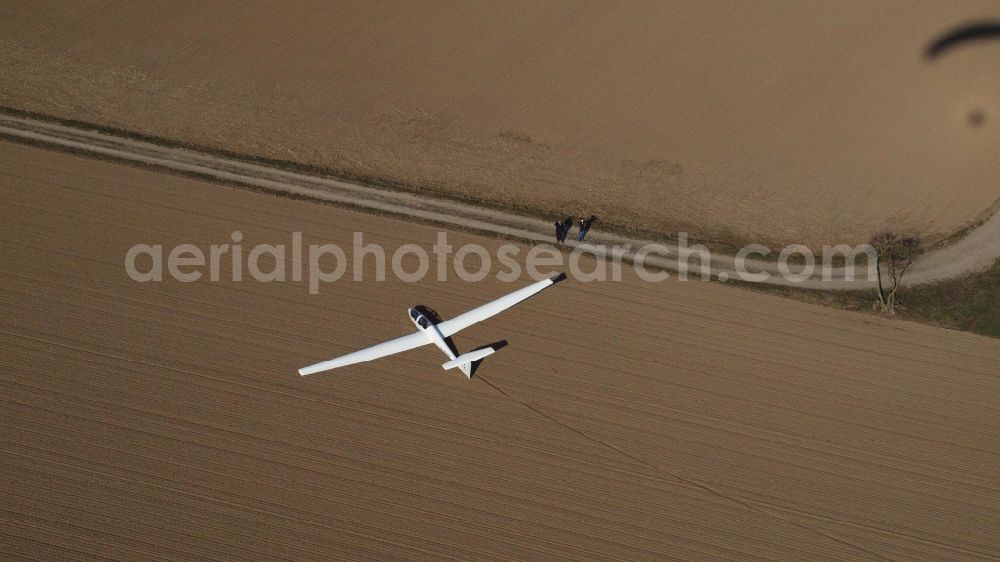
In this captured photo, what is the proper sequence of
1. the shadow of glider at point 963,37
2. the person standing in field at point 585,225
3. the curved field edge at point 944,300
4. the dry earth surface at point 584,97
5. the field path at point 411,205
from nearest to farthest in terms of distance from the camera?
the curved field edge at point 944,300 → the field path at point 411,205 → the person standing in field at point 585,225 → the dry earth surface at point 584,97 → the shadow of glider at point 963,37

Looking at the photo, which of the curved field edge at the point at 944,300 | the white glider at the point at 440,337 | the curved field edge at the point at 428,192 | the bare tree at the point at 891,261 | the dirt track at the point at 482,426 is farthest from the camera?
the curved field edge at the point at 428,192

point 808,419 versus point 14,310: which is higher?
point 14,310

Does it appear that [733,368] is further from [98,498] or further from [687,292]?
[98,498]

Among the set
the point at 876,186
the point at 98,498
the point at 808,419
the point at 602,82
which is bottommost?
the point at 98,498

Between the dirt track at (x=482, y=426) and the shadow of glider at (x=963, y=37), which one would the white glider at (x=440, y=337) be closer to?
the dirt track at (x=482, y=426)

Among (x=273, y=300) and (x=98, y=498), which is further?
(x=273, y=300)

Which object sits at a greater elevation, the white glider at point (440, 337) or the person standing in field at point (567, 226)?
the person standing in field at point (567, 226)

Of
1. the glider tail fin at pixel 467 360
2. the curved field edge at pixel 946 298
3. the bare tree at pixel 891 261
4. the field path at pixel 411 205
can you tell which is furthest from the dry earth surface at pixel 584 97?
the glider tail fin at pixel 467 360

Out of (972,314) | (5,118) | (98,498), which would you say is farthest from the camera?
(5,118)

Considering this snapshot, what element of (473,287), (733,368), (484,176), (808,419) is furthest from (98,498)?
(808,419)
